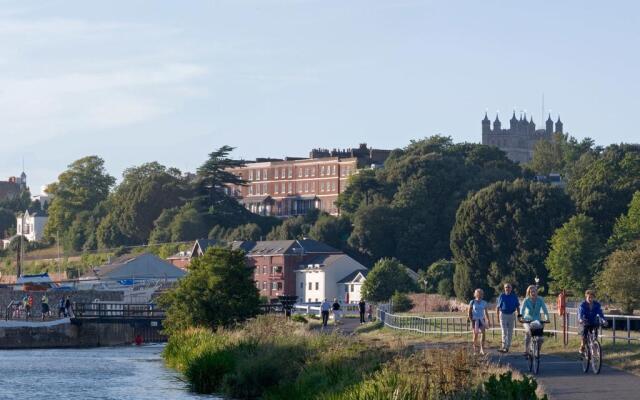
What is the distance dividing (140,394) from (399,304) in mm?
67092

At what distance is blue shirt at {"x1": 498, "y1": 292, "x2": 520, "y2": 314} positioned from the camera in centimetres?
3959

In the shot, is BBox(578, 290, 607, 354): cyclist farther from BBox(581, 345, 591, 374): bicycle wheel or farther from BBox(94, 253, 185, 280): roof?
BBox(94, 253, 185, 280): roof

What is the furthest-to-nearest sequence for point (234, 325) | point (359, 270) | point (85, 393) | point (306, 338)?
point (359, 270), point (234, 325), point (85, 393), point (306, 338)

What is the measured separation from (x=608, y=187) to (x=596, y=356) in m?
101

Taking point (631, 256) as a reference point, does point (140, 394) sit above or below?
below

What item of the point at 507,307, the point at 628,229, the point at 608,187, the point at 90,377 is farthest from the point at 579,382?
the point at 608,187

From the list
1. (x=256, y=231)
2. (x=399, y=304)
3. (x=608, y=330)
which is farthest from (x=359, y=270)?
(x=608, y=330)

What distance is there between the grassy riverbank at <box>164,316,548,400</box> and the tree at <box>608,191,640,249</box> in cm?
6072

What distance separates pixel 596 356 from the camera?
118 ft

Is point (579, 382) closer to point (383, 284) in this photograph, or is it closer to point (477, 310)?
point (477, 310)

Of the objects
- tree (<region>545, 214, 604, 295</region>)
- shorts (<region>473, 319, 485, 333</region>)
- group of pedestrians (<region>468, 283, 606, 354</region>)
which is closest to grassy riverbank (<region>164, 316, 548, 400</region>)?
shorts (<region>473, 319, 485, 333</region>)

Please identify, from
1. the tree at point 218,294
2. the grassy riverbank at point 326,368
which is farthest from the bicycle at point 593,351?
the tree at point 218,294

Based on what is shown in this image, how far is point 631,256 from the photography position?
91000 millimetres

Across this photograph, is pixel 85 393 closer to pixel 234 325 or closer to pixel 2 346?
pixel 234 325
